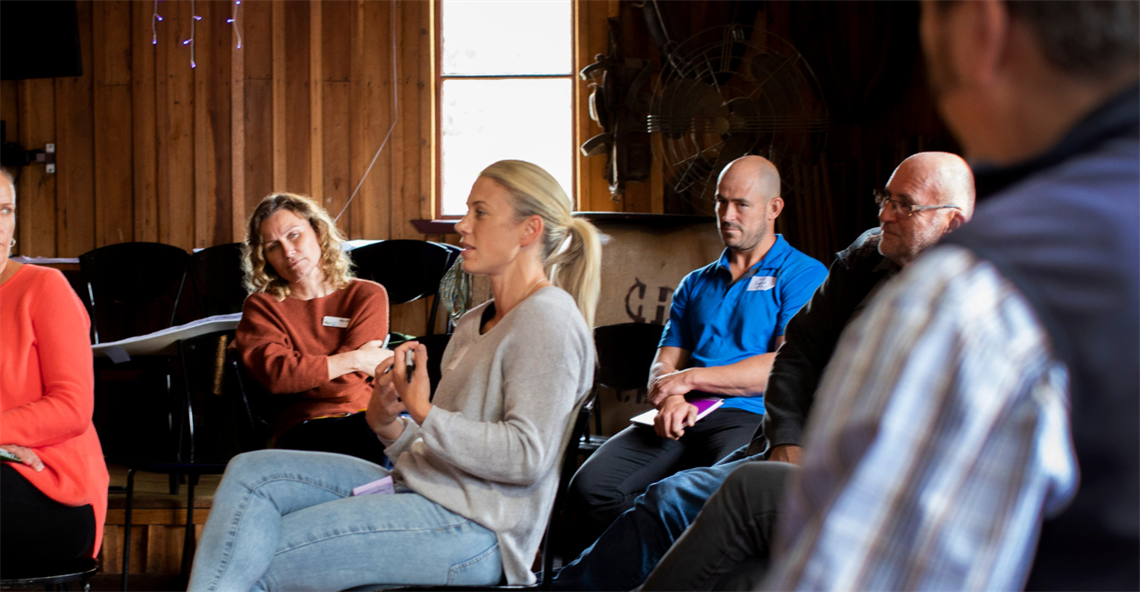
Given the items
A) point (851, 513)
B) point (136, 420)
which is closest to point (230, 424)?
point (136, 420)

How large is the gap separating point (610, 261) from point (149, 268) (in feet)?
7.99

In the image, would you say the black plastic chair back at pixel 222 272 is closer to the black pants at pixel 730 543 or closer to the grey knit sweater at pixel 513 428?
the grey knit sweater at pixel 513 428

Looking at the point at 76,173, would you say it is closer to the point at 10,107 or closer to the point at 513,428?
the point at 10,107

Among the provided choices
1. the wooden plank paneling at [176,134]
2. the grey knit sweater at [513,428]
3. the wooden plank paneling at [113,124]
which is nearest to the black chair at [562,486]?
the grey knit sweater at [513,428]

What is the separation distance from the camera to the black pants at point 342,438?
2.58 metres

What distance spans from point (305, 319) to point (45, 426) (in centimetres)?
117

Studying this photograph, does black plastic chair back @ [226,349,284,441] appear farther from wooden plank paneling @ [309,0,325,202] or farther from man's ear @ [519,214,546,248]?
wooden plank paneling @ [309,0,325,202]

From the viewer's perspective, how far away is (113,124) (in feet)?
16.9

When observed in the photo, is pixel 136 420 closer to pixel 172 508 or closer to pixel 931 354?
pixel 172 508

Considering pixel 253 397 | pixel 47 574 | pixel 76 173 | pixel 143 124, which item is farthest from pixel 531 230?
pixel 76 173

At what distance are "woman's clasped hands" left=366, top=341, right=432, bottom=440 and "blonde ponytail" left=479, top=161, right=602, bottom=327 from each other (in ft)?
1.29

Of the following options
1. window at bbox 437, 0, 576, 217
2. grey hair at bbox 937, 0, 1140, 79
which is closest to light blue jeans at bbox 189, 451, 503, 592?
grey hair at bbox 937, 0, 1140, 79

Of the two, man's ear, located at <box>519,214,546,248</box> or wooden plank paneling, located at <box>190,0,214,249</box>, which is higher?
wooden plank paneling, located at <box>190,0,214,249</box>

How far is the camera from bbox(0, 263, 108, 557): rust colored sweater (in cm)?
197
